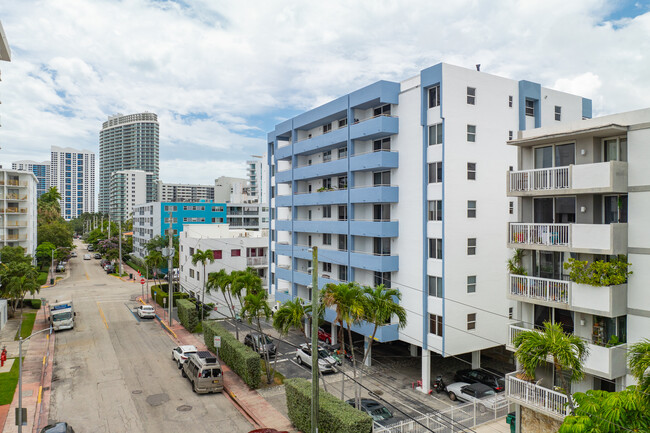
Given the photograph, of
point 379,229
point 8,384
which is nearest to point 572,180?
point 379,229

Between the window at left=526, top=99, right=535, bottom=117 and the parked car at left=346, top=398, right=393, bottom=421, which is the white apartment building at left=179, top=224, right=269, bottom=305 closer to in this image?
the parked car at left=346, top=398, right=393, bottom=421

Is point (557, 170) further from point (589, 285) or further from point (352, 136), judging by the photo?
point (352, 136)

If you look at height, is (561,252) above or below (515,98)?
below

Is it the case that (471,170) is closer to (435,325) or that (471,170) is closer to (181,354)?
(435,325)

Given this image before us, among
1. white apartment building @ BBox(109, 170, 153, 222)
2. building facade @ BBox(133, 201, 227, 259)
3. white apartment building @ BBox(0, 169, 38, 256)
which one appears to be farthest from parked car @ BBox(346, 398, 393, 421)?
white apartment building @ BBox(109, 170, 153, 222)

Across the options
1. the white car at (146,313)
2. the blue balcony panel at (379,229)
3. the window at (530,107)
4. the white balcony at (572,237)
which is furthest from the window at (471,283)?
the white car at (146,313)

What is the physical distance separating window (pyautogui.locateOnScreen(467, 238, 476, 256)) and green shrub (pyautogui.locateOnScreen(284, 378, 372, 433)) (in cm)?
1351

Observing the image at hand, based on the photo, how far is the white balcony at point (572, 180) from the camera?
17.5 meters

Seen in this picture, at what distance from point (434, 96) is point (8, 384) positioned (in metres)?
33.8

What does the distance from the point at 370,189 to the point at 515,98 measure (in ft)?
39.7

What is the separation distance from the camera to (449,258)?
28.5 m

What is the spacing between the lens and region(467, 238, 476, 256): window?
29.4m

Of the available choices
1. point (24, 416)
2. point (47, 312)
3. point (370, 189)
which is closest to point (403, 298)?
point (370, 189)

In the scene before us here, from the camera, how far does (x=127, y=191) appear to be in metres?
185
